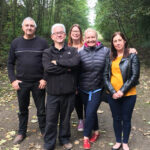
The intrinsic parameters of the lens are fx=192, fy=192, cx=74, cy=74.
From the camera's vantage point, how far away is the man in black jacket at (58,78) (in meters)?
3.32

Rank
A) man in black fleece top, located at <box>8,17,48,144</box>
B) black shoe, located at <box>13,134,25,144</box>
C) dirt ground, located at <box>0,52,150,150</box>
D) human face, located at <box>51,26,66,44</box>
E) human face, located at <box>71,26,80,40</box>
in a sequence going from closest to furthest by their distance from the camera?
human face, located at <box>51,26,66,44</box> → man in black fleece top, located at <box>8,17,48,144</box> → dirt ground, located at <box>0,52,150,150</box> → black shoe, located at <box>13,134,25,144</box> → human face, located at <box>71,26,80,40</box>

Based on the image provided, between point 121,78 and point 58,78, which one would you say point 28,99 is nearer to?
point 58,78

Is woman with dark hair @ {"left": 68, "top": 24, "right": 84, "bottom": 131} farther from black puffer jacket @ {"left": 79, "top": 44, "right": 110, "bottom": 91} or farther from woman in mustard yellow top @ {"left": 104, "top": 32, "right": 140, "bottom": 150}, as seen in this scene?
woman in mustard yellow top @ {"left": 104, "top": 32, "right": 140, "bottom": 150}

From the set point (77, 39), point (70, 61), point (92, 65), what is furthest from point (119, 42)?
point (77, 39)

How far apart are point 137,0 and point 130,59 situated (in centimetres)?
941

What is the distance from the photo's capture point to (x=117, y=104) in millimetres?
3434

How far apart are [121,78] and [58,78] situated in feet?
3.57

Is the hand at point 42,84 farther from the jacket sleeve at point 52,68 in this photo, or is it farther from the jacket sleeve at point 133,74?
the jacket sleeve at point 133,74

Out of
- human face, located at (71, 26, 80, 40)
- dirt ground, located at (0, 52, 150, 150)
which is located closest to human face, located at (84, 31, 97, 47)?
human face, located at (71, 26, 80, 40)

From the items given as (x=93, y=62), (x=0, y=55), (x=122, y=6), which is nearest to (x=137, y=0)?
(x=122, y=6)

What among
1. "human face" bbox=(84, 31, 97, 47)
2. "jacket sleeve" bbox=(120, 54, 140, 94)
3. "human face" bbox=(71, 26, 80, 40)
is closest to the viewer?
"jacket sleeve" bbox=(120, 54, 140, 94)

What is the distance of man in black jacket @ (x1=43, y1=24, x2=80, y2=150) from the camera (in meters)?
3.32

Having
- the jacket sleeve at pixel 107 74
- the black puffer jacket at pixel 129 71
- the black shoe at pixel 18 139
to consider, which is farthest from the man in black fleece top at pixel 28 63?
the black puffer jacket at pixel 129 71

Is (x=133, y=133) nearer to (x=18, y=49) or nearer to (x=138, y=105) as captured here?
(x=138, y=105)
